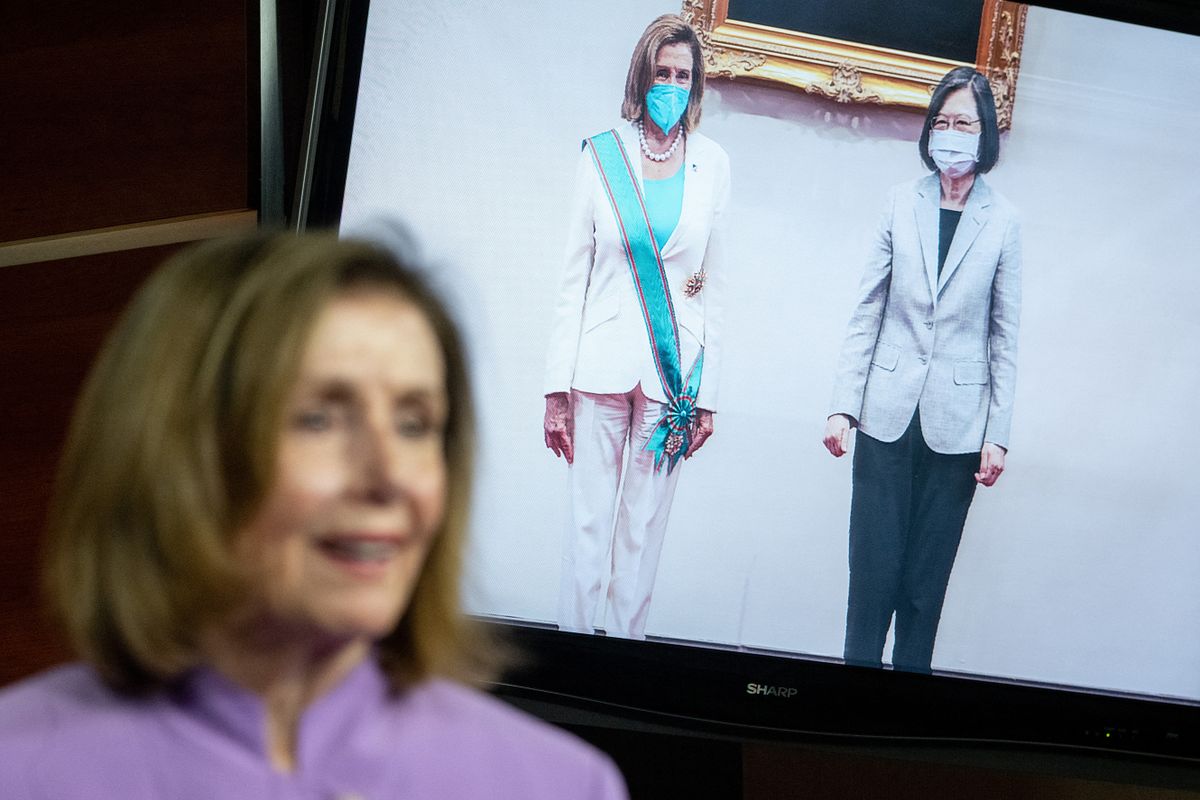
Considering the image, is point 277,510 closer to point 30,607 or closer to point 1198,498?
point 30,607

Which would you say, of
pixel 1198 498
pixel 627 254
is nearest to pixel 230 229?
A: pixel 627 254

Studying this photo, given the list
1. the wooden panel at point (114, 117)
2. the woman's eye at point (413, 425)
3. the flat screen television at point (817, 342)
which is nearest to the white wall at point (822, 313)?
the flat screen television at point (817, 342)

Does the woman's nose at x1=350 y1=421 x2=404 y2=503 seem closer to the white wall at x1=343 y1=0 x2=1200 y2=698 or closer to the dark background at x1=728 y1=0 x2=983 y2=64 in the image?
the white wall at x1=343 y1=0 x2=1200 y2=698

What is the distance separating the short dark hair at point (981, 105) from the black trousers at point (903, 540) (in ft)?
0.87

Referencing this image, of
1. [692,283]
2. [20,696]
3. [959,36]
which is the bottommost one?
[20,696]

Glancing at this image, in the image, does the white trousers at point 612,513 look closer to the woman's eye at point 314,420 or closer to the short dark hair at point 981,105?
the short dark hair at point 981,105

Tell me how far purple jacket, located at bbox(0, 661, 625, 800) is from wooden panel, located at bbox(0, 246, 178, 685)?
67cm

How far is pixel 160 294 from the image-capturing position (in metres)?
0.51

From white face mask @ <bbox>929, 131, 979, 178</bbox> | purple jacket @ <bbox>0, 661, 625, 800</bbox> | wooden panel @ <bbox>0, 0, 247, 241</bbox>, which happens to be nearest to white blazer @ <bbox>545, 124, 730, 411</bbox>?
white face mask @ <bbox>929, 131, 979, 178</bbox>

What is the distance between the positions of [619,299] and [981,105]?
1.34ft

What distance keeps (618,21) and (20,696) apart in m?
0.91

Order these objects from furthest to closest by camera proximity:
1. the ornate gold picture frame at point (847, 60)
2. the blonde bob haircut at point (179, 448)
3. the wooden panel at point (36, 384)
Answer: the ornate gold picture frame at point (847, 60) < the wooden panel at point (36, 384) < the blonde bob haircut at point (179, 448)

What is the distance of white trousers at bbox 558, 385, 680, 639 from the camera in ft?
3.90

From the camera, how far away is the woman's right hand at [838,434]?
1228mm
